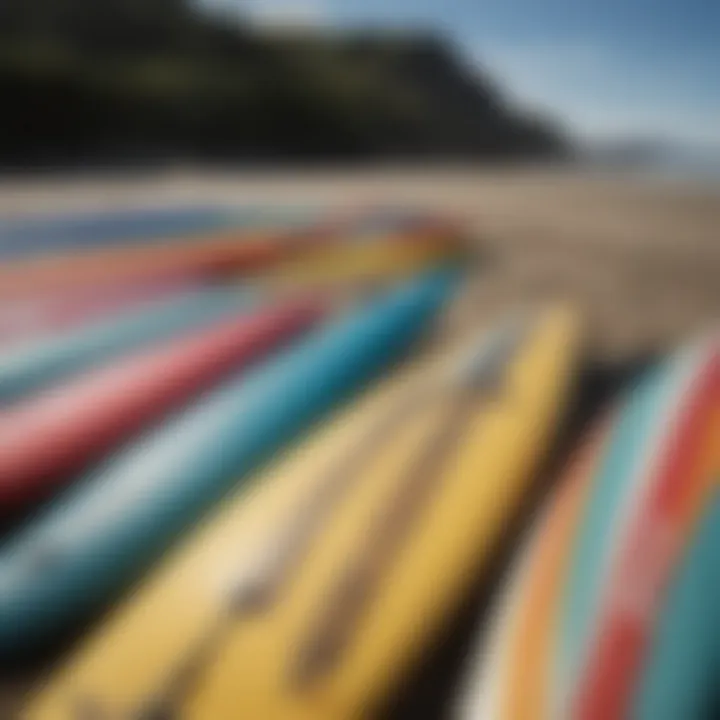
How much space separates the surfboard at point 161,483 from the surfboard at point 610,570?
24 centimetres

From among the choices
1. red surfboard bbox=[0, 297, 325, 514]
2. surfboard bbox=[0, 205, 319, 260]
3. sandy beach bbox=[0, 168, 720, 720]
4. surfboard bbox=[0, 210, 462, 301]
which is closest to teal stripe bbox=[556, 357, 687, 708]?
sandy beach bbox=[0, 168, 720, 720]

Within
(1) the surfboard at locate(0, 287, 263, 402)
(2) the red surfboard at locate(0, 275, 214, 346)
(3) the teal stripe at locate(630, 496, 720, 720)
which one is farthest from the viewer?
(2) the red surfboard at locate(0, 275, 214, 346)

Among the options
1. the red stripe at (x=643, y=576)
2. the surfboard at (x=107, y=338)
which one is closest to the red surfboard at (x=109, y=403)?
the surfboard at (x=107, y=338)

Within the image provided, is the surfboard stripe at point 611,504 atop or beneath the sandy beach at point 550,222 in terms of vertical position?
beneath

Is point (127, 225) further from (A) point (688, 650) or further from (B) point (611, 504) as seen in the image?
(A) point (688, 650)

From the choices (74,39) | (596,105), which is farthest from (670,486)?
(74,39)

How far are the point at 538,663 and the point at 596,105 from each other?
91cm

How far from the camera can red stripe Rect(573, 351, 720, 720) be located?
0.50 m

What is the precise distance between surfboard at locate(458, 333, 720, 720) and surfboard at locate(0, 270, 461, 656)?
24 centimetres

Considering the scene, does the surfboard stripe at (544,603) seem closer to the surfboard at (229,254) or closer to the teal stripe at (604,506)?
the teal stripe at (604,506)

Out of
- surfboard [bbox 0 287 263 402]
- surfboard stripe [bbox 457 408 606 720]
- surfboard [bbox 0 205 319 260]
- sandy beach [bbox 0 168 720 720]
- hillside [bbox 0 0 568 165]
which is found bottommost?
surfboard stripe [bbox 457 408 606 720]

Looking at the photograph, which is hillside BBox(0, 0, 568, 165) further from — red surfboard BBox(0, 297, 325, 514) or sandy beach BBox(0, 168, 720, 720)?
red surfboard BBox(0, 297, 325, 514)

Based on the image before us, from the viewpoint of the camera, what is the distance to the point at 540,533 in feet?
2.13

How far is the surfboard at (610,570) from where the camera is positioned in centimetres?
50
